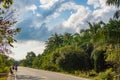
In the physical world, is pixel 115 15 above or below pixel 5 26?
above

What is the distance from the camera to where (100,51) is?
182ft

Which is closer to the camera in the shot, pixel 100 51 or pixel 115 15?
pixel 115 15

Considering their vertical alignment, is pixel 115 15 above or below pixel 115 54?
above

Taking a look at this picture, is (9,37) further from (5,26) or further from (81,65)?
(81,65)

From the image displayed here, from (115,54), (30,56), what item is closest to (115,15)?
(115,54)

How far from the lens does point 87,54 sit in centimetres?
6475

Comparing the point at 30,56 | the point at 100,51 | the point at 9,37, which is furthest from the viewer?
the point at 30,56

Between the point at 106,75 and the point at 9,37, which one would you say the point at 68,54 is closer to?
the point at 106,75

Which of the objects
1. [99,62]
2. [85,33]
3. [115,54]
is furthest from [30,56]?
[115,54]

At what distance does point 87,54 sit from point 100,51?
9.36 metres

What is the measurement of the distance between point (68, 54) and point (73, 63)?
189cm

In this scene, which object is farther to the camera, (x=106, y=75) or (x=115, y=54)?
(x=115, y=54)

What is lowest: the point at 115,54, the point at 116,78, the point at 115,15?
the point at 116,78

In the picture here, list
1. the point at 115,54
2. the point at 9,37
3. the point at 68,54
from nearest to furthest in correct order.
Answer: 1. the point at 9,37
2. the point at 115,54
3. the point at 68,54
